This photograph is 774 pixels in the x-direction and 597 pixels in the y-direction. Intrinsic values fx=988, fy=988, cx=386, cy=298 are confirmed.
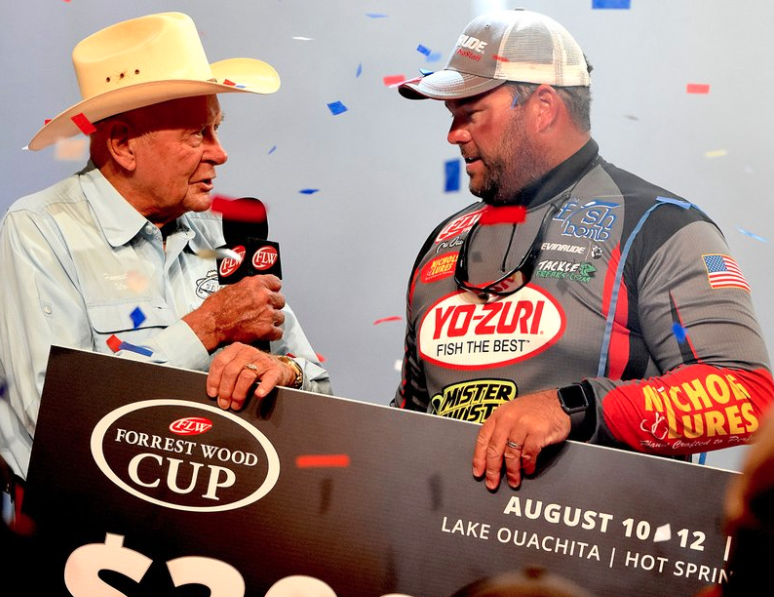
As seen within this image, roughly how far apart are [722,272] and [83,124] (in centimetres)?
148

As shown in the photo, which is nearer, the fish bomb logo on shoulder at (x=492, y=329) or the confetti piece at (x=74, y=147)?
the fish bomb logo on shoulder at (x=492, y=329)

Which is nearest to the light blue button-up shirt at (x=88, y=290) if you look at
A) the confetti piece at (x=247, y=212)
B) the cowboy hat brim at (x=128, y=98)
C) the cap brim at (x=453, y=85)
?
the cowboy hat brim at (x=128, y=98)

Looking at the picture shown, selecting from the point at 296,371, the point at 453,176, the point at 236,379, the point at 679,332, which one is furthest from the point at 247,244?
the point at 453,176

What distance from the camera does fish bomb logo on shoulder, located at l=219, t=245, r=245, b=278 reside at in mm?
2121

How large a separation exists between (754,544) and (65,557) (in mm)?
1280

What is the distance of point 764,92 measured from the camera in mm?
2807

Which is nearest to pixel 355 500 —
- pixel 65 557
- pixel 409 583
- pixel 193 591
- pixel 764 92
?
pixel 409 583

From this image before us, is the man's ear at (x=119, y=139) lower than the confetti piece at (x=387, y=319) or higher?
higher

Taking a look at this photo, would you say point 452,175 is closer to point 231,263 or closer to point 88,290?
point 231,263

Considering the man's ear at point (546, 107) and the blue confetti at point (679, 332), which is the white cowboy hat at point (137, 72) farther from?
the blue confetti at point (679, 332)

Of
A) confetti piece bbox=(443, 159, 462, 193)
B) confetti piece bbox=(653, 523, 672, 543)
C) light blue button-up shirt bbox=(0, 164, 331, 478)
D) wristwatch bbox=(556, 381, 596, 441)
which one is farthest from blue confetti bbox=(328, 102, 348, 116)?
confetti piece bbox=(653, 523, 672, 543)

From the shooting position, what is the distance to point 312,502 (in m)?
1.65

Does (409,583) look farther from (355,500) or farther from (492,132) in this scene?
(492,132)

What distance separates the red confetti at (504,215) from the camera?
7.58ft
